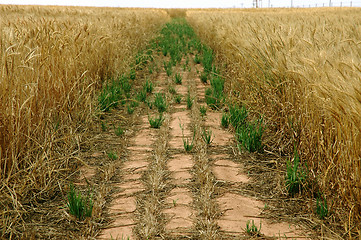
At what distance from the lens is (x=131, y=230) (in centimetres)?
219

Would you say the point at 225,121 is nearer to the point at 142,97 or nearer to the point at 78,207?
the point at 142,97

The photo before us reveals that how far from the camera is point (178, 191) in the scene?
2672 millimetres

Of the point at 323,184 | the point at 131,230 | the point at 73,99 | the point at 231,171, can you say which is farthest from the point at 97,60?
the point at 323,184

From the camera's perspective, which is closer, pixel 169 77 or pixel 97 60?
pixel 97 60

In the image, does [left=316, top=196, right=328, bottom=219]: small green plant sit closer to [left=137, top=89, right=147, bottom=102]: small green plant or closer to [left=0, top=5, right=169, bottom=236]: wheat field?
[left=0, top=5, right=169, bottom=236]: wheat field

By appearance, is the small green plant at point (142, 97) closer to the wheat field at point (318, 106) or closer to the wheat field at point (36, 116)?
the wheat field at point (36, 116)

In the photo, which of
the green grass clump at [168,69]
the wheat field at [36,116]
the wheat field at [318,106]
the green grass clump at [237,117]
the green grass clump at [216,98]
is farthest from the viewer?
the green grass clump at [168,69]

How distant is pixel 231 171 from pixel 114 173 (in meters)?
1.04

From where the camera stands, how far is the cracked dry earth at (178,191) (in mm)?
2174

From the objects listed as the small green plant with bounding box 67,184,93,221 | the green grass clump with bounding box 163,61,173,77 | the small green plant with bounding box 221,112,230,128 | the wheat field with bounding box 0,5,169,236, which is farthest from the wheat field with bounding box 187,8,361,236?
the green grass clump with bounding box 163,61,173,77

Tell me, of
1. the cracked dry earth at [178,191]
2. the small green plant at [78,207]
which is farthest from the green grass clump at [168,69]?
Result: the small green plant at [78,207]

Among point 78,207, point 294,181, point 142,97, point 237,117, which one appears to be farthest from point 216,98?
point 78,207

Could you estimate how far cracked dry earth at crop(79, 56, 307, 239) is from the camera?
85.6 inches

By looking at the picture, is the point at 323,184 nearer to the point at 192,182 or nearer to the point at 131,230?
the point at 192,182
